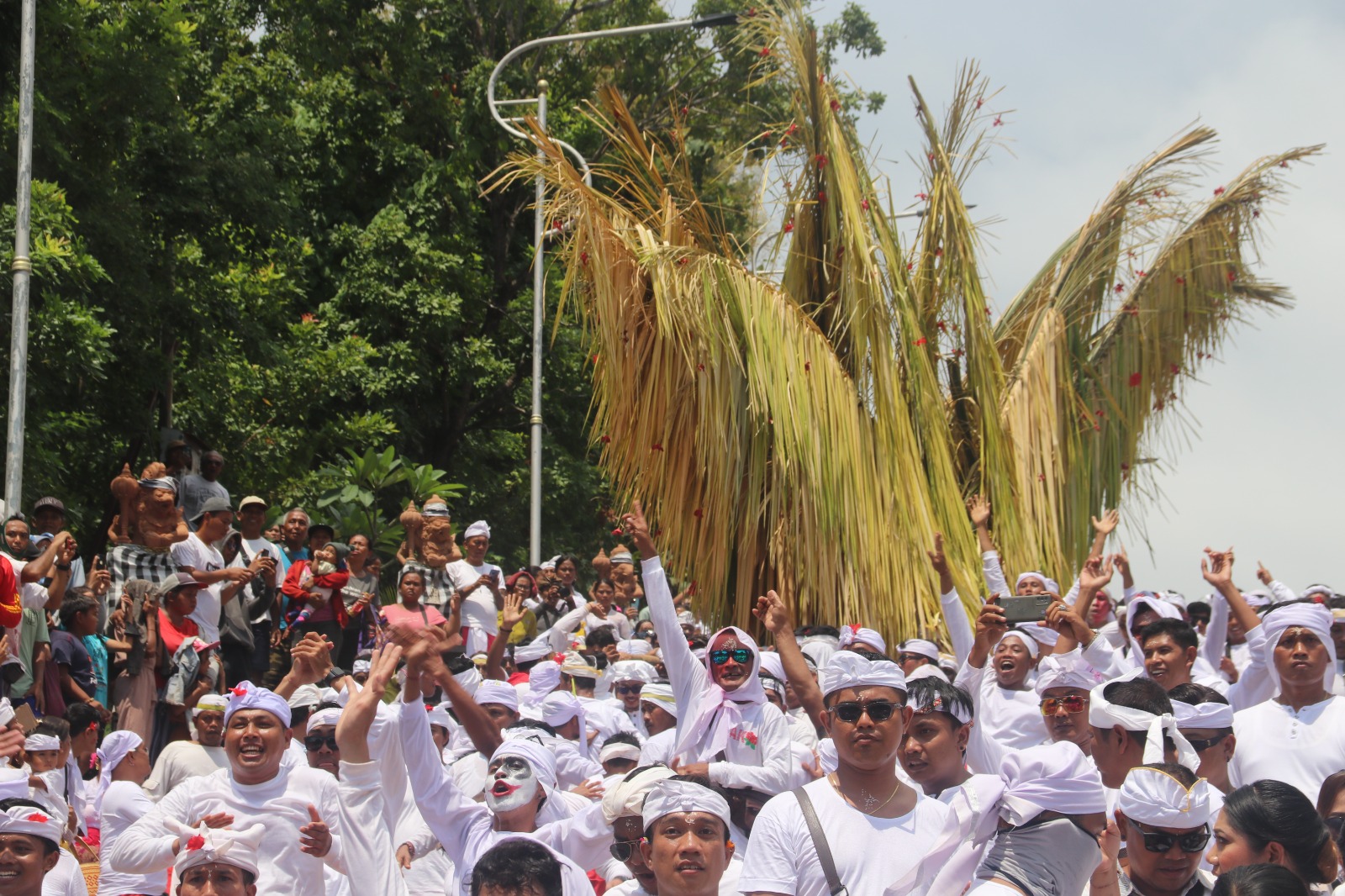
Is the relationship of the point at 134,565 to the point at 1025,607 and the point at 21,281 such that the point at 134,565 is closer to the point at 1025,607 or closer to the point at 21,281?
the point at 21,281

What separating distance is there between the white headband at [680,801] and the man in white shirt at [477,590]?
6053 millimetres

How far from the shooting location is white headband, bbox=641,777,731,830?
14.0 ft

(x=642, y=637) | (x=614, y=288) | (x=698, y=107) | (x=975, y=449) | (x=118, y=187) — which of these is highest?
(x=698, y=107)

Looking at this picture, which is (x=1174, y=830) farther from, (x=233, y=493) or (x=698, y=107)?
(x=698, y=107)

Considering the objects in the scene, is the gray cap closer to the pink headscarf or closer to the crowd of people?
the crowd of people

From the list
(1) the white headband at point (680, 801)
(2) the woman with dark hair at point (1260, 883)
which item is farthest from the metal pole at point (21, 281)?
(2) the woman with dark hair at point (1260, 883)

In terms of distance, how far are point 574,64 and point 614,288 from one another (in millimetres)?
13728

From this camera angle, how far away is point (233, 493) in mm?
17422

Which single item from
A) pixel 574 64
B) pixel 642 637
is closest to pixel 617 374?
pixel 642 637

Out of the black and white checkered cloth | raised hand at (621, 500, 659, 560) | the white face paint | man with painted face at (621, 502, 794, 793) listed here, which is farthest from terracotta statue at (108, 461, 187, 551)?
the white face paint

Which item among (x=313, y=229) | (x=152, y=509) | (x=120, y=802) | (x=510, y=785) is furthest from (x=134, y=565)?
(x=313, y=229)

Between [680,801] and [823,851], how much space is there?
0.42 meters

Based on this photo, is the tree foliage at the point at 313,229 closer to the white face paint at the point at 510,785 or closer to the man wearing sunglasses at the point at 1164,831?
the white face paint at the point at 510,785

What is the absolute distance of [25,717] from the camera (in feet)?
24.8
